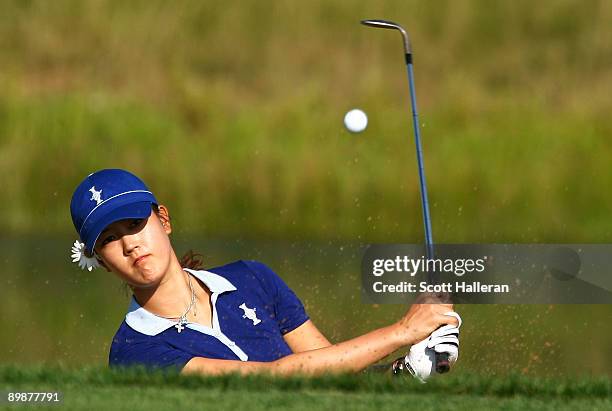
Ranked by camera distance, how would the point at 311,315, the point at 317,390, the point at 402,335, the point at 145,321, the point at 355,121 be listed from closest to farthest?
the point at 317,390 → the point at 402,335 → the point at 145,321 → the point at 355,121 → the point at 311,315

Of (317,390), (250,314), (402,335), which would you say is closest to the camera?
(317,390)

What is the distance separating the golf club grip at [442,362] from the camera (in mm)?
4230

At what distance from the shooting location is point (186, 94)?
1529 centimetres

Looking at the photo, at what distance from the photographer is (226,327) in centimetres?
448

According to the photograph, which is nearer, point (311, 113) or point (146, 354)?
point (146, 354)

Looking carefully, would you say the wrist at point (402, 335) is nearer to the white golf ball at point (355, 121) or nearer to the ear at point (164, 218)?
the ear at point (164, 218)

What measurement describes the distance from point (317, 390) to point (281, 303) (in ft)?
2.92

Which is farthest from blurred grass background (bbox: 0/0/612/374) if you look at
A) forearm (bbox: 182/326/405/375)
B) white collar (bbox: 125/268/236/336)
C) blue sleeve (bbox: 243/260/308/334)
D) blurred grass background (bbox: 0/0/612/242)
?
forearm (bbox: 182/326/405/375)

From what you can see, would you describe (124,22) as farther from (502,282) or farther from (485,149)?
(502,282)

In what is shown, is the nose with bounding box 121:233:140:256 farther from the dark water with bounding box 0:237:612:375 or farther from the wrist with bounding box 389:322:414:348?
the dark water with bounding box 0:237:612:375

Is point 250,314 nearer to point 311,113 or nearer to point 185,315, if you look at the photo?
point 185,315

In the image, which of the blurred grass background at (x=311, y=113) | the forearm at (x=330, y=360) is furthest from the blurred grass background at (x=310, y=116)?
the forearm at (x=330, y=360)

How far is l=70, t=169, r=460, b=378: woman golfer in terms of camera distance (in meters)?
4.20
